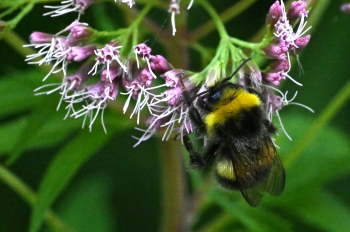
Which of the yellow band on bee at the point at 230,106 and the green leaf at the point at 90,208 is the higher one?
the yellow band on bee at the point at 230,106

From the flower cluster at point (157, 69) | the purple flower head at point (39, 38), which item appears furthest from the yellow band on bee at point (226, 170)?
the purple flower head at point (39, 38)

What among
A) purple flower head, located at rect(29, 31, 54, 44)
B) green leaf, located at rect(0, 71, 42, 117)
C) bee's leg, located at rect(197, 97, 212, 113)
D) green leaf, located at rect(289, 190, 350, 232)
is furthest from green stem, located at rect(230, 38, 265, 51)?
green leaf, located at rect(289, 190, 350, 232)

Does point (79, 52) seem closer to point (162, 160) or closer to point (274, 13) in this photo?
point (274, 13)

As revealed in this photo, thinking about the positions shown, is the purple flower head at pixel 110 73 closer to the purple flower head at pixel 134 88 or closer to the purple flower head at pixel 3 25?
the purple flower head at pixel 134 88

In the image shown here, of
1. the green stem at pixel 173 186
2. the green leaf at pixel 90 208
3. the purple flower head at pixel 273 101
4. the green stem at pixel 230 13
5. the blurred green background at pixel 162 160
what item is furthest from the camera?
the green leaf at pixel 90 208

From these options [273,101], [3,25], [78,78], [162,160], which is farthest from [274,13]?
[162,160]

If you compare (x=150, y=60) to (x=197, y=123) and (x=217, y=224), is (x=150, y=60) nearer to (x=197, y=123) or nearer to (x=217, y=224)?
(x=197, y=123)
